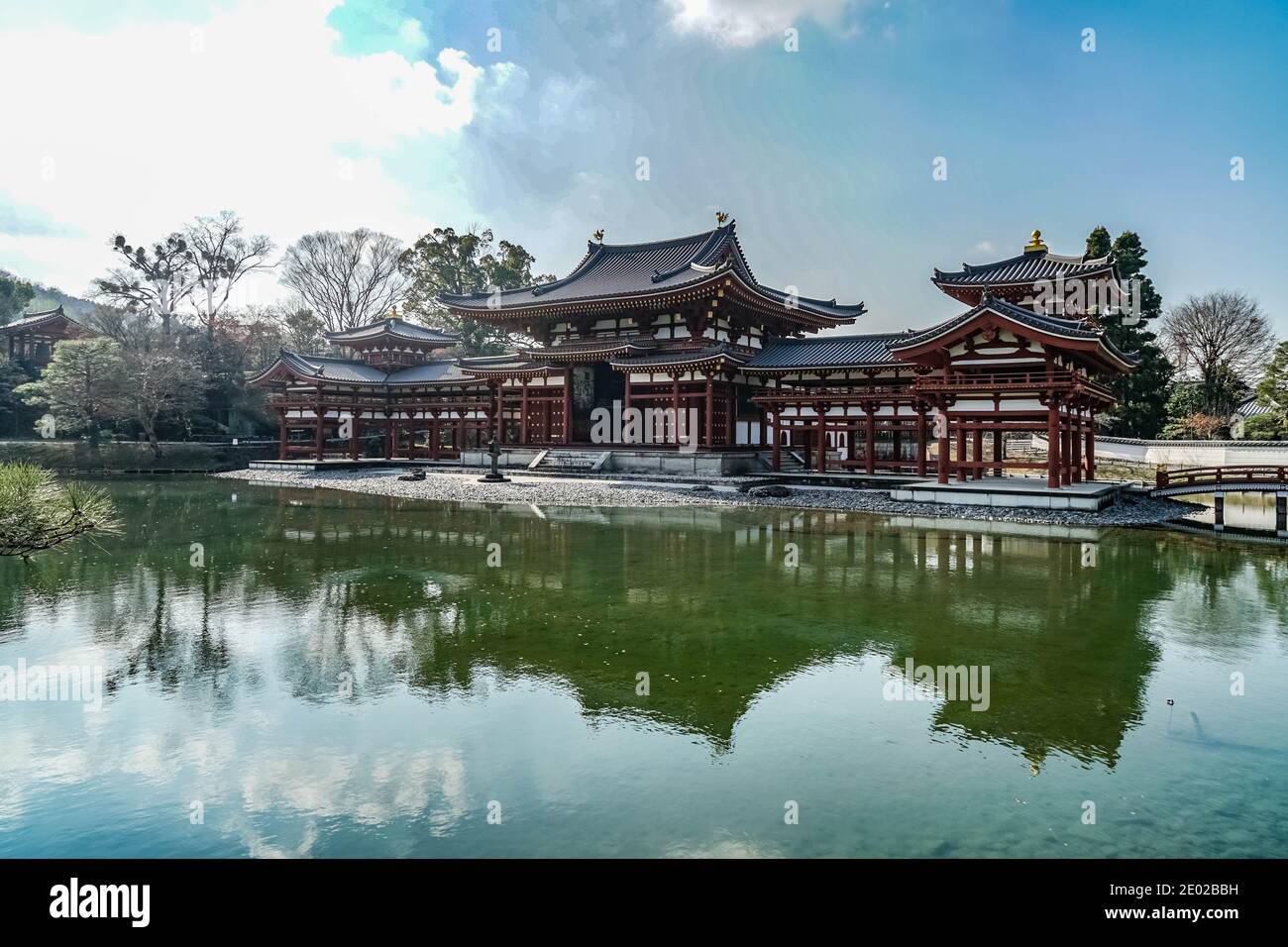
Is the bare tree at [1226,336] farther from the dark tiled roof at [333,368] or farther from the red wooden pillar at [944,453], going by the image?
the dark tiled roof at [333,368]

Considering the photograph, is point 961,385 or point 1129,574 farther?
point 961,385

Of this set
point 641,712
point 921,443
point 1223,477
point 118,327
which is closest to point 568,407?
point 921,443

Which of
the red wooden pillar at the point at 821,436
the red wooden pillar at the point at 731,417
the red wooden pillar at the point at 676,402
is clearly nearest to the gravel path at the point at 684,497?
the red wooden pillar at the point at 821,436

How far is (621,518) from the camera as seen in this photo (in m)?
19.2

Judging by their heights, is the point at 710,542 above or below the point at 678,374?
below

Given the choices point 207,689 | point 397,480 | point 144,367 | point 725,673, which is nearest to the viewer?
point 207,689

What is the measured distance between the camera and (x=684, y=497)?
23.8 meters

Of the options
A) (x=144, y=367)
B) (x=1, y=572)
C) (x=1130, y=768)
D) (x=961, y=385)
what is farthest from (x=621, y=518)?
(x=144, y=367)

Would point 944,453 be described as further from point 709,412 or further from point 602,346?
point 602,346

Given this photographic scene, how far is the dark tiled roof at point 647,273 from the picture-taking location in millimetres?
29891

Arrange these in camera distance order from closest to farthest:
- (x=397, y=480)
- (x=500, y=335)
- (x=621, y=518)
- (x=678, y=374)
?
(x=621, y=518)
(x=678, y=374)
(x=397, y=480)
(x=500, y=335)

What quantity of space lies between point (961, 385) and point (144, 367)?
38714 mm
